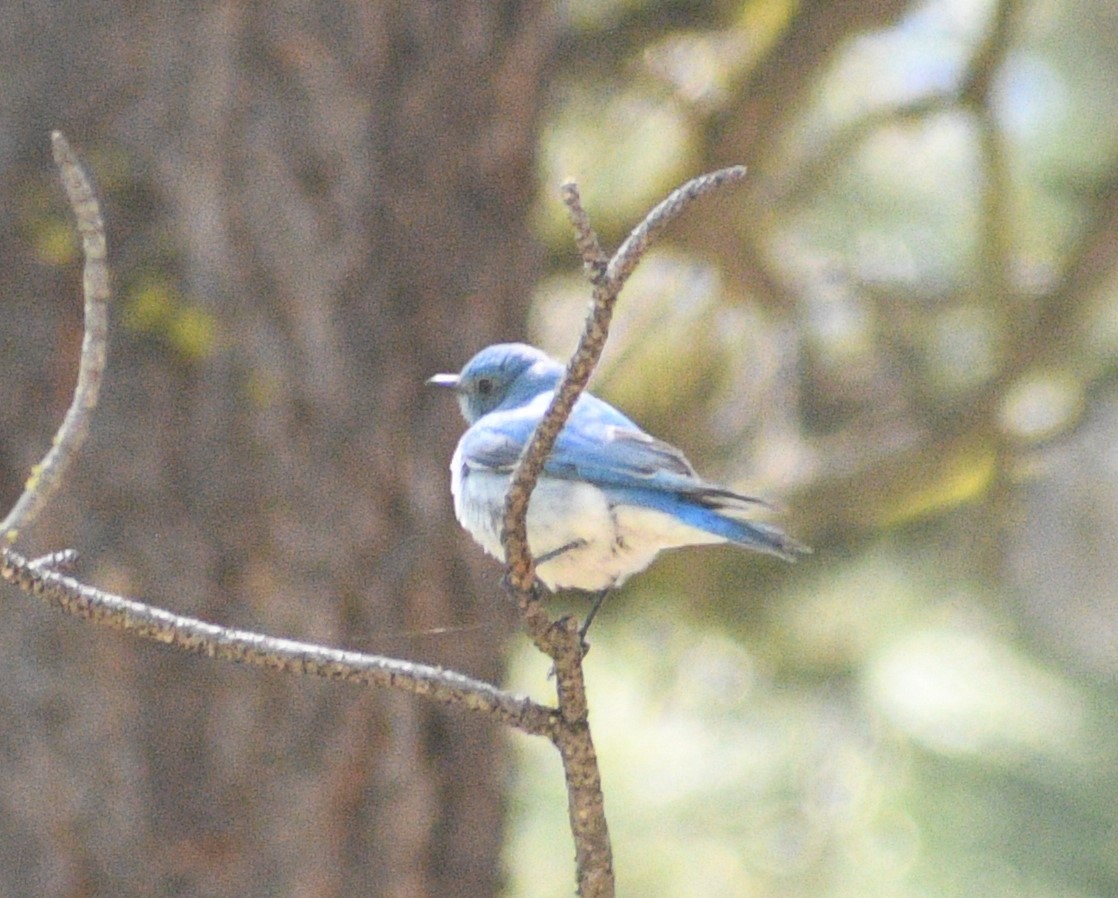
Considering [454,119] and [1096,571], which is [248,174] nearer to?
[454,119]

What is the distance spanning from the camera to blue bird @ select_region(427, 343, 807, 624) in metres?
1.63

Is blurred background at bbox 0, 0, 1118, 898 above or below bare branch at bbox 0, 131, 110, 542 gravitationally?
above

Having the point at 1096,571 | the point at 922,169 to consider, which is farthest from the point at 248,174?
the point at 1096,571

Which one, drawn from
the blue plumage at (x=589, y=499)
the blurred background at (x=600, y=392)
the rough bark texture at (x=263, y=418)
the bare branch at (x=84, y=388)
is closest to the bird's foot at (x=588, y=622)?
the blue plumage at (x=589, y=499)

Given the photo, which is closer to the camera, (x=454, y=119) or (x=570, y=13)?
(x=454, y=119)

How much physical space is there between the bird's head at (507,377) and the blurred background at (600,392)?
39 centimetres

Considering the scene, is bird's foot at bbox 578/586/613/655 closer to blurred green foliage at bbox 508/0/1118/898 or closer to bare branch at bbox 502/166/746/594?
bare branch at bbox 502/166/746/594

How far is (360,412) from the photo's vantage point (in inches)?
108

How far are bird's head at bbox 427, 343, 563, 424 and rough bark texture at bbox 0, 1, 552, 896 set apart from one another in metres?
0.79

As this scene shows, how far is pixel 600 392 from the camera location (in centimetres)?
365

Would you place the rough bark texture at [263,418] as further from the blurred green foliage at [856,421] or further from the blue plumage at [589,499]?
the blue plumage at [589,499]

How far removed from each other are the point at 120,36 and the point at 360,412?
77 centimetres

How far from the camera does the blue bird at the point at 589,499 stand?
1.63m

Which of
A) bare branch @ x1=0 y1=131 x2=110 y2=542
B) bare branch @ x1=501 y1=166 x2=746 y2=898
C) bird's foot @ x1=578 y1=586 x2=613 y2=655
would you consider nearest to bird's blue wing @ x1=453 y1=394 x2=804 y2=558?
bird's foot @ x1=578 y1=586 x2=613 y2=655
